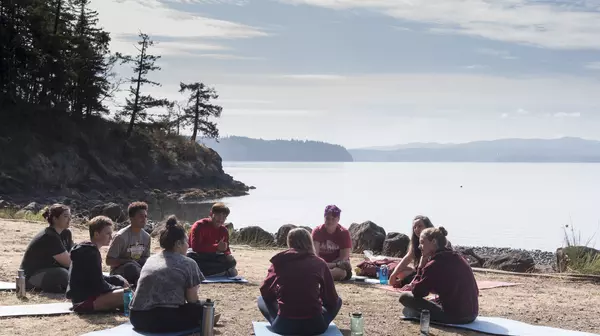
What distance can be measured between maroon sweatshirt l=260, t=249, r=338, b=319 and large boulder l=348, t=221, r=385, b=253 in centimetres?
1086

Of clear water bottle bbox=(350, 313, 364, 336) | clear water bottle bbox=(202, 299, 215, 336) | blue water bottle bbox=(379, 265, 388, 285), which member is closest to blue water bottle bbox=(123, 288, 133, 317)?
clear water bottle bbox=(202, 299, 215, 336)

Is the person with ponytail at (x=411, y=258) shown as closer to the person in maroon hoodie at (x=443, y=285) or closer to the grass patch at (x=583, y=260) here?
the person in maroon hoodie at (x=443, y=285)

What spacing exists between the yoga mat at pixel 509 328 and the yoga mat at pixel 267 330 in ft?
4.26

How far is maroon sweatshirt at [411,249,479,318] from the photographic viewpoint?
7.39 metres

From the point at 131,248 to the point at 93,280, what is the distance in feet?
4.98

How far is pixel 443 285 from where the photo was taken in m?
7.55

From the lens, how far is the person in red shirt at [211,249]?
1073 cm

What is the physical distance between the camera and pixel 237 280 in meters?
10.8

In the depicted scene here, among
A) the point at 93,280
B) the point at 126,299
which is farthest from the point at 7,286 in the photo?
the point at 126,299

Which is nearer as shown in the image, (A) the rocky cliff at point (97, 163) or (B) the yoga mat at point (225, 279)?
(B) the yoga mat at point (225, 279)

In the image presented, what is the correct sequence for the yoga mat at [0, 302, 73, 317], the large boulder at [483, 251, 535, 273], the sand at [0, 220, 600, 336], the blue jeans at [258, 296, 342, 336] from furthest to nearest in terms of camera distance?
the large boulder at [483, 251, 535, 273]
the yoga mat at [0, 302, 73, 317]
the sand at [0, 220, 600, 336]
the blue jeans at [258, 296, 342, 336]

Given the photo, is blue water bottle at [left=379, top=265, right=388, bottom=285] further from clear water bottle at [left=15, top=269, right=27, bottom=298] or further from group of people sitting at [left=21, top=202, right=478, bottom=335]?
clear water bottle at [left=15, top=269, right=27, bottom=298]

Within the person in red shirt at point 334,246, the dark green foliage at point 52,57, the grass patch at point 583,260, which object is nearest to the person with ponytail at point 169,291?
the person in red shirt at point 334,246

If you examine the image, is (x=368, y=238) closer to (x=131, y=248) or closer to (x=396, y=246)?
(x=396, y=246)
